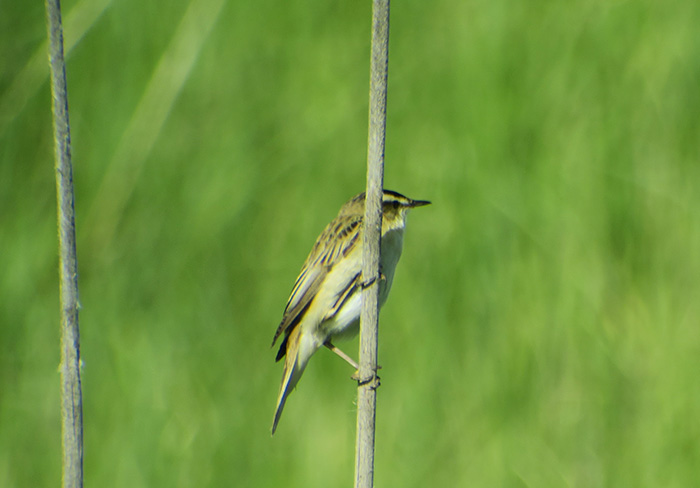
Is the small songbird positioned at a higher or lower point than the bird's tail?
higher

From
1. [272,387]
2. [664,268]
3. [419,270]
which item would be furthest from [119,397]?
[664,268]

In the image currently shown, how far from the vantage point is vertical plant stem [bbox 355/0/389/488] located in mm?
1552

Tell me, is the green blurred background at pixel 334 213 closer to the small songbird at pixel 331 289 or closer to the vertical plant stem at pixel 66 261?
the small songbird at pixel 331 289

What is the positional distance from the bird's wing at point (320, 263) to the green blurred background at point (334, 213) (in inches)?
32.1

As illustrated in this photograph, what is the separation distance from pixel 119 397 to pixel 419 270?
174 cm

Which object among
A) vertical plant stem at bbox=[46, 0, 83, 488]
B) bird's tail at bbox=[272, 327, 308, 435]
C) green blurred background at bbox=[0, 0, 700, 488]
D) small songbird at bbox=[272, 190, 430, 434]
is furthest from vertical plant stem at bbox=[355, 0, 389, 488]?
green blurred background at bbox=[0, 0, 700, 488]

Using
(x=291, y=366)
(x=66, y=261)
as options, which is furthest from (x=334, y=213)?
(x=66, y=261)

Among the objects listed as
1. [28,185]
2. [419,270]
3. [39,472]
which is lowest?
[39,472]

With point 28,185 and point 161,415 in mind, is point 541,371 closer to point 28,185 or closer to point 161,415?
point 161,415

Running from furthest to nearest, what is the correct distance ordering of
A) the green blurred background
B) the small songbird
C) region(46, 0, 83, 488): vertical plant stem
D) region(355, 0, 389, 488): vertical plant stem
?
the green blurred background, the small songbird, region(355, 0, 389, 488): vertical plant stem, region(46, 0, 83, 488): vertical plant stem

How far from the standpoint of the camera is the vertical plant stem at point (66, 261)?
1.30m

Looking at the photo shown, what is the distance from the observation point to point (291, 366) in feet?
10.7

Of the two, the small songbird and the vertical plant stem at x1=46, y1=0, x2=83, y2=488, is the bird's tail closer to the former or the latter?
the small songbird

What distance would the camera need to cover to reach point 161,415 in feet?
12.7
